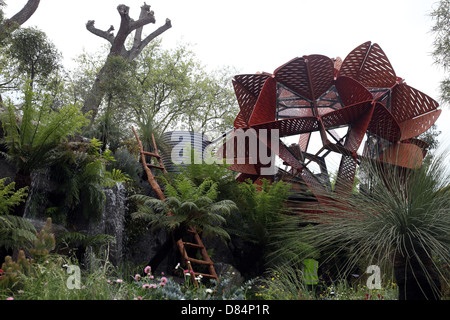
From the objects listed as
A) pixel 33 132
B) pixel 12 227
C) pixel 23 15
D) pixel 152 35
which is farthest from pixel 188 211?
Answer: pixel 152 35

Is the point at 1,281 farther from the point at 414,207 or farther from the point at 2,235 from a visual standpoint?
the point at 414,207

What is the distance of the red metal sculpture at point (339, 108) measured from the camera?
29.5 feet

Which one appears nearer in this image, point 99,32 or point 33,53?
point 33,53

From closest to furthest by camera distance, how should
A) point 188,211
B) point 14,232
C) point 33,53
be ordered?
point 14,232 < point 188,211 < point 33,53

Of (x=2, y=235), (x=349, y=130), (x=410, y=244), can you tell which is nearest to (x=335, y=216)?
(x=410, y=244)

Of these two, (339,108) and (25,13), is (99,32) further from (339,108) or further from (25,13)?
(339,108)

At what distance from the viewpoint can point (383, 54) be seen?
34.4 ft

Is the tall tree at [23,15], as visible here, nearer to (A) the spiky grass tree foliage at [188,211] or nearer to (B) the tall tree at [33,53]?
(B) the tall tree at [33,53]

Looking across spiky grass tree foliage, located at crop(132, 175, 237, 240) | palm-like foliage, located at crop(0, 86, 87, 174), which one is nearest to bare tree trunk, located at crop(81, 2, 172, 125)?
palm-like foliage, located at crop(0, 86, 87, 174)

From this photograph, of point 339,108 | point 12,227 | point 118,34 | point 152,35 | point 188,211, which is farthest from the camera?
point 152,35

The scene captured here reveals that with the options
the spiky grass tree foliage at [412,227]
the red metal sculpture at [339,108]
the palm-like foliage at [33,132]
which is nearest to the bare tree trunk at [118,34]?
the red metal sculpture at [339,108]

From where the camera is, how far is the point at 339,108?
9.80 meters

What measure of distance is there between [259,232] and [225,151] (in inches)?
121

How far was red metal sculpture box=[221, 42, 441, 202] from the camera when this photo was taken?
29.5ft
